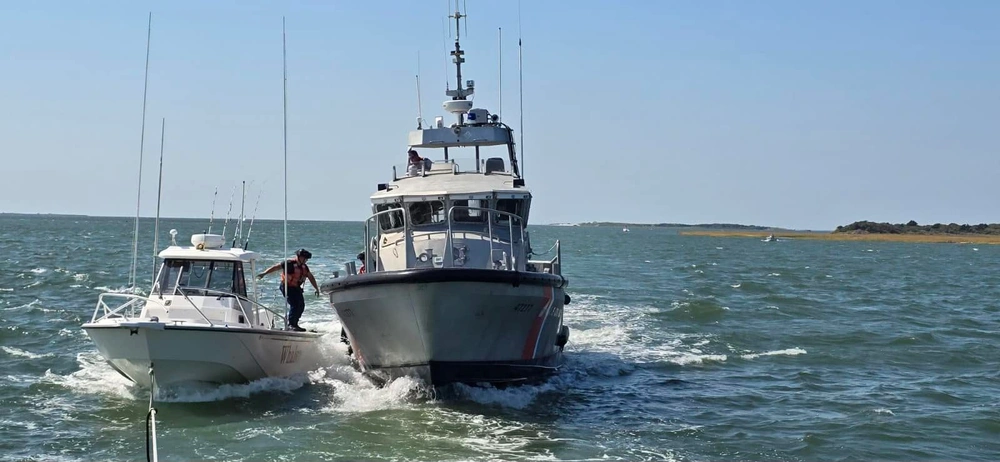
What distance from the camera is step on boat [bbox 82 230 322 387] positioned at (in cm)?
1417

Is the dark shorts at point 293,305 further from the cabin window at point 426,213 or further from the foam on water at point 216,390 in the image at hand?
the cabin window at point 426,213

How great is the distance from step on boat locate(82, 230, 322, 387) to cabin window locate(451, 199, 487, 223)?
3.20m

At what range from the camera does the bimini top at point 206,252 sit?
15766mm

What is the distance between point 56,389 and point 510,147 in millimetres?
9327

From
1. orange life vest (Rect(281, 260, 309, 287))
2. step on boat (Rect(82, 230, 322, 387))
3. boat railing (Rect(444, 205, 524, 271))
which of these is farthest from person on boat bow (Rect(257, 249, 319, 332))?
boat railing (Rect(444, 205, 524, 271))

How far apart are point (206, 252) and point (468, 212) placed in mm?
4210

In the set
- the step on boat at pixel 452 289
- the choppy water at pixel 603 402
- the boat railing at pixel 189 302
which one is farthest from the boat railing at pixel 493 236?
the boat railing at pixel 189 302

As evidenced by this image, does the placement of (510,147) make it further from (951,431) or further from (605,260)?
(605,260)

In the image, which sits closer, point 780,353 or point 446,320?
point 446,320

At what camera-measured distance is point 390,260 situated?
16.6 metres

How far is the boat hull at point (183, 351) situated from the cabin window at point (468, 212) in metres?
3.49

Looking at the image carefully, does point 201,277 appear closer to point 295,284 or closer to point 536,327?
point 295,284

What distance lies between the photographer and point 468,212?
16734 mm

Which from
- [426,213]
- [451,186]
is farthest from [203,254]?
[451,186]
